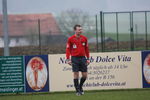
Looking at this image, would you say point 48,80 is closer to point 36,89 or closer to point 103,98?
point 36,89

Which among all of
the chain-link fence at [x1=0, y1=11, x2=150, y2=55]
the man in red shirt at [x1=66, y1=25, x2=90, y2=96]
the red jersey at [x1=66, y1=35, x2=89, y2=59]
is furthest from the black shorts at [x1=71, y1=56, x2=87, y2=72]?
the chain-link fence at [x1=0, y1=11, x2=150, y2=55]

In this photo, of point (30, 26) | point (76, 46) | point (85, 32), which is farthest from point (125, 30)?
point (76, 46)

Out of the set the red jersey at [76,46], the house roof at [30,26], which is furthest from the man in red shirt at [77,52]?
the house roof at [30,26]

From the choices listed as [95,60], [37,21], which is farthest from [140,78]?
[37,21]

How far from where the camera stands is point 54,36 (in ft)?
84.2

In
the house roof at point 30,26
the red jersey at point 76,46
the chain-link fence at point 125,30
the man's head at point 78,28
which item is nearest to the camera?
the man's head at point 78,28

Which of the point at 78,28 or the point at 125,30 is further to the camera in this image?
the point at 125,30

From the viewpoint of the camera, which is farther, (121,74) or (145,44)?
(145,44)

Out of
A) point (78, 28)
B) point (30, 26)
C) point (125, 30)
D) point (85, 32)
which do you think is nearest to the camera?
point (78, 28)

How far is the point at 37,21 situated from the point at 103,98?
1249 centimetres

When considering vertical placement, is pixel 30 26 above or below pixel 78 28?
above

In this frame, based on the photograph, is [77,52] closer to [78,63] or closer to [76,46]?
[76,46]

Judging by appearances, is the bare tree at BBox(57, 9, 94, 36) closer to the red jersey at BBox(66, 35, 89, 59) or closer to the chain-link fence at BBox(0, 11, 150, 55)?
the chain-link fence at BBox(0, 11, 150, 55)

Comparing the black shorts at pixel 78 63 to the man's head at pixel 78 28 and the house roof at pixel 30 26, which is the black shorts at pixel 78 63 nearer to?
the man's head at pixel 78 28
